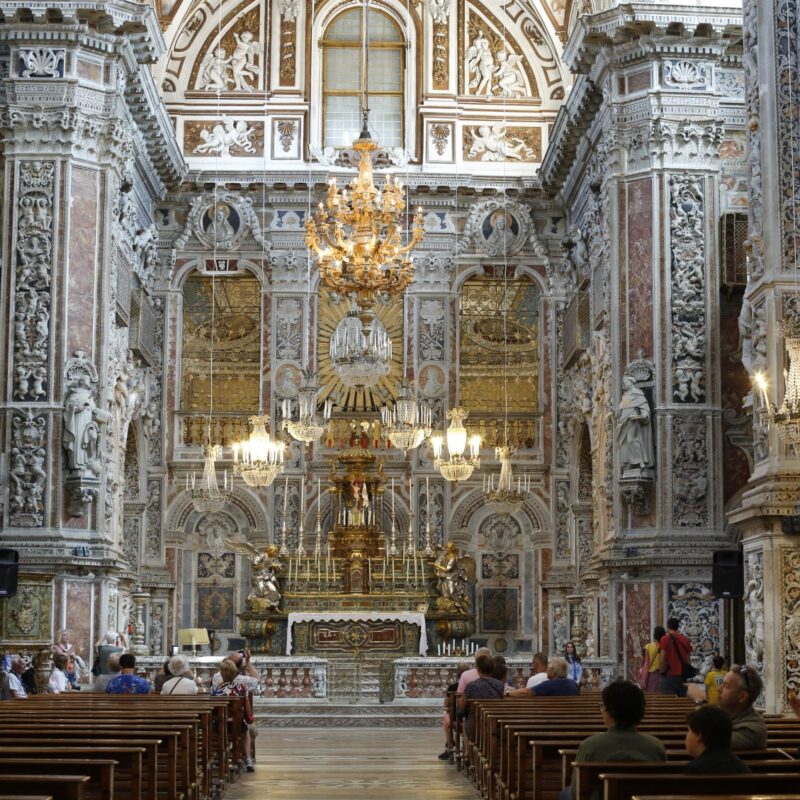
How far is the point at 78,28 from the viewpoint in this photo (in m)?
23.2

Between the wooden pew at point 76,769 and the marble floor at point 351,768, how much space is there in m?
4.97

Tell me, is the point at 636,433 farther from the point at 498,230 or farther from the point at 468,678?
the point at 498,230

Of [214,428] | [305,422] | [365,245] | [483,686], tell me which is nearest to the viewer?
[483,686]

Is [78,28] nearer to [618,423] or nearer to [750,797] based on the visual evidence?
[618,423]

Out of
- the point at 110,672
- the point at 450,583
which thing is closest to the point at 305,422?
the point at 450,583

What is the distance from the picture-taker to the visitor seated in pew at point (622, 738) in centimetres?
784

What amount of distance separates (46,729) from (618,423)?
14.6 m

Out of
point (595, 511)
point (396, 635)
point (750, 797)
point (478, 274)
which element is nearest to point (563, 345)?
point (478, 274)

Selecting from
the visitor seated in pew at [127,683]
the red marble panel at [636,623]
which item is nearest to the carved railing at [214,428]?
the red marble panel at [636,623]

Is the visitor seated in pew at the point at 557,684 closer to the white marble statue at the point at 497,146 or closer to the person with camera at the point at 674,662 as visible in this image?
the person with camera at the point at 674,662

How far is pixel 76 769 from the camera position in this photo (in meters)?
7.62

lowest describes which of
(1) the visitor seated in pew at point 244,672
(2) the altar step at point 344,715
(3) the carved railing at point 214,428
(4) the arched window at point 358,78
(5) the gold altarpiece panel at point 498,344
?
(2) the altar step at point 344,715

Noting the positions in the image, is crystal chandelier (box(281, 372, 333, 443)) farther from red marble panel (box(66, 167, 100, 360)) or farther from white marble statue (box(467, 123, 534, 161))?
white marble statue (box(467, 123, 534, 161))

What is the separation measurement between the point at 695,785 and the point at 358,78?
26361 mm
